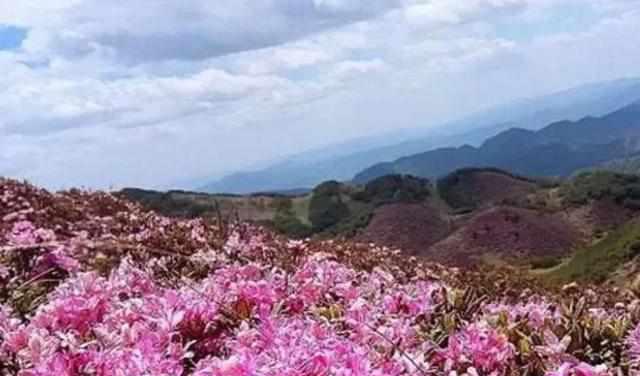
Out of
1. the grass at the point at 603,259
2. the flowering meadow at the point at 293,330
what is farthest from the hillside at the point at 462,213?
the flowering meadow at the point at 293,330

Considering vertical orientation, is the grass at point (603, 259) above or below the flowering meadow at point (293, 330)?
below

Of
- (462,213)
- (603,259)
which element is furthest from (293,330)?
(462,213)

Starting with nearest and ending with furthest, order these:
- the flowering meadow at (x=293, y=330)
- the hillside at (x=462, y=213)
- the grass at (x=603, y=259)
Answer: the flowering meadow at (x=293, y=330), the grass at (x=603, y=259), the hillside at (x=462, y=213)

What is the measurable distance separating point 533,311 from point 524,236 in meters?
58.9

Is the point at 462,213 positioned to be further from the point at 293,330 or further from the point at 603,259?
the point at 293,330

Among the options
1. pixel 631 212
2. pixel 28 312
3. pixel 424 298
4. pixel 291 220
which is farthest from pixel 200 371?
pixel 291 220

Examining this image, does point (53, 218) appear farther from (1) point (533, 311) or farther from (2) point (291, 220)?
(2) point (291, 220)

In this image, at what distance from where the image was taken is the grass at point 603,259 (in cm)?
3603

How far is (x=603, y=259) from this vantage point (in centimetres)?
4031

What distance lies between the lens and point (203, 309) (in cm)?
362

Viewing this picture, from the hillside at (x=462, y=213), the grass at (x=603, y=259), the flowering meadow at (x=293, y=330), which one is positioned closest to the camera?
the flowering meadow at (x=293, y=330)

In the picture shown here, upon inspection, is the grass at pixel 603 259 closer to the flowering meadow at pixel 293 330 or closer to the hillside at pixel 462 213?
the hillside at pixel 462 213

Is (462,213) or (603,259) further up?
(603,259)

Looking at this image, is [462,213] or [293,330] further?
[462,213]
